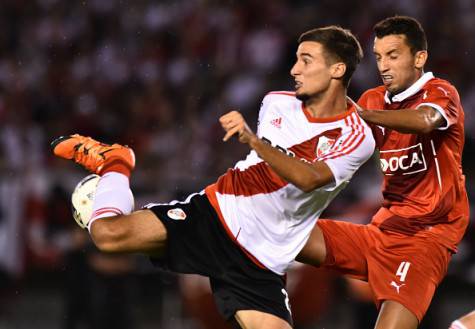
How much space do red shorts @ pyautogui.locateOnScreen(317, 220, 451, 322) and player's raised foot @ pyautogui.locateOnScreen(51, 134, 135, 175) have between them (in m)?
1.19

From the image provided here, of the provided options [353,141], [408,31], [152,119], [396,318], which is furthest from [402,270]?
[152,119]

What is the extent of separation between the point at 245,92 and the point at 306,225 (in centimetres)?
595

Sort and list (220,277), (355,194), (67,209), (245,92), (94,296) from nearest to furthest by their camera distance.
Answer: (220,277) < (94,296) < (355,194) < (67,209) < (245,92)

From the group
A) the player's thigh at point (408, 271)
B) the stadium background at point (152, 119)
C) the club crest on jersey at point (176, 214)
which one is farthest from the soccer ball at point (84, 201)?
the stadium background at point (152, 119)

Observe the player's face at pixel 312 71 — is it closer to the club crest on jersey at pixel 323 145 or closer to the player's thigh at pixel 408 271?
the club crest on jersey at pixel 323 145

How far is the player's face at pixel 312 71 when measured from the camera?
5.32 m

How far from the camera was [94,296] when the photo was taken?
8.65 m

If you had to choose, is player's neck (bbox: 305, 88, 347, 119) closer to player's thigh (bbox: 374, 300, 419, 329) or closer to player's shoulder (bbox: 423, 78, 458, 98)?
player's shoulder (bbox: 423, 78, 458, 98)

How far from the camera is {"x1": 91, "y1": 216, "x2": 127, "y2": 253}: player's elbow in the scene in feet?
16.9

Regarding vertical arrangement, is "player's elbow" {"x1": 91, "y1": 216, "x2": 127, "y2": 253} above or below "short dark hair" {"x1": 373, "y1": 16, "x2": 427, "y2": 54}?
below

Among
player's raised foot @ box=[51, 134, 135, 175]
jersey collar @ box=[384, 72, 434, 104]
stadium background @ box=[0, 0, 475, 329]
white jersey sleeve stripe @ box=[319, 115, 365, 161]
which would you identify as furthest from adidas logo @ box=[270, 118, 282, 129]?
stadium background @ box=[0, 0, 475, 329]

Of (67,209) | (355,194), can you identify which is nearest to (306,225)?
(355,194)

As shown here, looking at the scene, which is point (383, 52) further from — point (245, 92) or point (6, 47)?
point (6, 47)

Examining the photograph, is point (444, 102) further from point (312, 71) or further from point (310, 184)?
point (310, 184)
